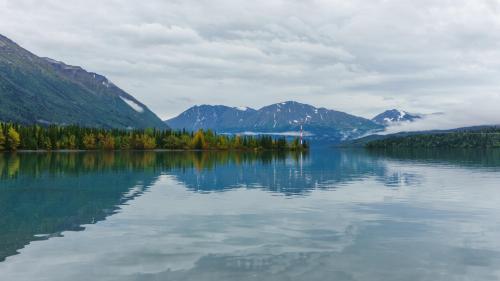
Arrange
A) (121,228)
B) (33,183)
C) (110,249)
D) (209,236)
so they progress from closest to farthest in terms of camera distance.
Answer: (110,249) → (209,236) → (121,228) → (33,183)

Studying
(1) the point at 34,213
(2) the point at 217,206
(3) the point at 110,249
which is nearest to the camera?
(3) the point at 110,249

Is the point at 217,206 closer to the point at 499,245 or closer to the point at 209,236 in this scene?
the point at 209,236

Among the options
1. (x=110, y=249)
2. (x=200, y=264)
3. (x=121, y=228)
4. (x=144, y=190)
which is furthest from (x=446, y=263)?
(x=144, y=190)

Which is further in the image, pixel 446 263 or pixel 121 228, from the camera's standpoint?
pixel 121 228

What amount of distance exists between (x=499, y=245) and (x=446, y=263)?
25.0ft

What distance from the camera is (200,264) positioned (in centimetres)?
2580

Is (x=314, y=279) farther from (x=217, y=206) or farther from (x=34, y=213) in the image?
(x=34, y=213)

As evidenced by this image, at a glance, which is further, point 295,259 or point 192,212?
point 192,212

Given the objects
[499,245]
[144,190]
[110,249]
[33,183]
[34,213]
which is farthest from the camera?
[33,183]

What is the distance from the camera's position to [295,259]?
26.9 m

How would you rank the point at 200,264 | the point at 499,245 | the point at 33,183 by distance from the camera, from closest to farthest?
the point at 200,264 < the point at 499,245 < the point at 33,183

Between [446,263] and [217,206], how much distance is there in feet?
92.3

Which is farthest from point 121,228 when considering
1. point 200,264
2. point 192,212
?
point 200,264

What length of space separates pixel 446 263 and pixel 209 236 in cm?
1646
